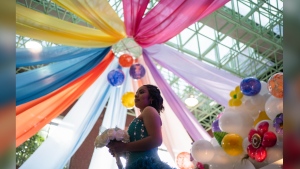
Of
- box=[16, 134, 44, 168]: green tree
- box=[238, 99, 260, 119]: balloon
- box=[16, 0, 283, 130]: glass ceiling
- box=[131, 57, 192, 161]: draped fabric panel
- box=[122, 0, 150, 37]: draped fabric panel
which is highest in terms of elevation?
box=[16, 0, 283, 130]: glass ceiling

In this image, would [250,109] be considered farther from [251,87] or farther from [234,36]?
[234,36]

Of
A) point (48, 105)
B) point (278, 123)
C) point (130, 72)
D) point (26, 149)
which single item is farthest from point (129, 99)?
point (26, 149)

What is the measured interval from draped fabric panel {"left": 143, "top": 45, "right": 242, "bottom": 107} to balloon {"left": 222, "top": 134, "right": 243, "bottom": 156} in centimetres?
105

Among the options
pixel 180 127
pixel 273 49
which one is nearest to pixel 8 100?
pixel 180 127

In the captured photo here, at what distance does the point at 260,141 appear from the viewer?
2.54m

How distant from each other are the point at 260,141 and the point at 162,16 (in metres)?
1.27

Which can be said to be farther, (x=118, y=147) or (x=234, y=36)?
(x=234, y=36)

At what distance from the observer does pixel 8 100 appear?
25 centimetres

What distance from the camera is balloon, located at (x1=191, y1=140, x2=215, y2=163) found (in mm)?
2931

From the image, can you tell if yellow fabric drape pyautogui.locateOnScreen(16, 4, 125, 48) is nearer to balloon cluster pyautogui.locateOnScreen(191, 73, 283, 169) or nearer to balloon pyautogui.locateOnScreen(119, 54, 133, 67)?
balloon pyautogui.locateOnScreen(119, 54, 133, 67)

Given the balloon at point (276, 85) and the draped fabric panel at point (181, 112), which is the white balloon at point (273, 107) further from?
the draped fabric panel at point (181, 112)

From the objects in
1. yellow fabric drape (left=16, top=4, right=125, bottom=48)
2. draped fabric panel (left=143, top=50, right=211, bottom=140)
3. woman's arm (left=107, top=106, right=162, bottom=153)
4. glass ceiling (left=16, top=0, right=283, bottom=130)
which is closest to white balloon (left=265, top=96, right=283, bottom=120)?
woman's arm (left=107, top=106, right=162, bottom=153)

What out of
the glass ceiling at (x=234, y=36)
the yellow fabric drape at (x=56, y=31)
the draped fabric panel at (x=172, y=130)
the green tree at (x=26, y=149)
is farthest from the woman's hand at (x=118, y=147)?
the green tree at (x=26, y=149)

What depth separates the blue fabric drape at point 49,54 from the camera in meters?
3.30
